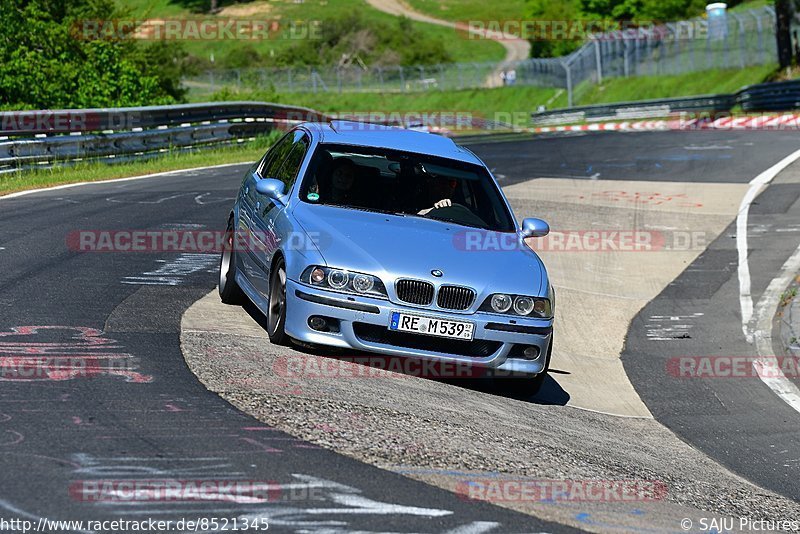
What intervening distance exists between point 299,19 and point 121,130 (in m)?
96.3

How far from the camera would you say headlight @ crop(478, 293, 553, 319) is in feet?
28.0

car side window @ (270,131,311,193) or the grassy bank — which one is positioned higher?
car side window @ (270,131,311,193)

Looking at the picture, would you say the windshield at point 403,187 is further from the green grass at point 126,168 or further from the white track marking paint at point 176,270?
the green grass at point 126,168

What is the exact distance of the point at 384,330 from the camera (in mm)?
8359

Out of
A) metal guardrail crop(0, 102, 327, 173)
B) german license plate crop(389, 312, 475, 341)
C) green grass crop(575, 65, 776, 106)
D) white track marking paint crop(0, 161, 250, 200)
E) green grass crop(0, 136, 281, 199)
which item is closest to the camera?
german license plate crop(389, 312, 475, 341)

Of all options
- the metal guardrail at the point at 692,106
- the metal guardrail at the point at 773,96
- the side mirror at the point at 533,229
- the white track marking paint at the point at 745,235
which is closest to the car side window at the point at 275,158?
the side mirror at the point at 533,229

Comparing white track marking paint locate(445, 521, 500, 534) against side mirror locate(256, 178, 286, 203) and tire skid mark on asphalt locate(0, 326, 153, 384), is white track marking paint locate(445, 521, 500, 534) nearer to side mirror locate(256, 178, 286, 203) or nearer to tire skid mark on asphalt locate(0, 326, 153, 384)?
tire skid mark on asphalt locate(0, 326, 153, 384)

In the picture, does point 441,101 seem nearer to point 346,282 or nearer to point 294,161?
point 294,161

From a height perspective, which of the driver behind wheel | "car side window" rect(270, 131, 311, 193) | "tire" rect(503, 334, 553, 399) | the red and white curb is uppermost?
"car side window" rect(270, 131, 311, 193)

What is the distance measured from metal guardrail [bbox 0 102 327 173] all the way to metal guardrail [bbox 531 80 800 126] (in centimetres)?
1669

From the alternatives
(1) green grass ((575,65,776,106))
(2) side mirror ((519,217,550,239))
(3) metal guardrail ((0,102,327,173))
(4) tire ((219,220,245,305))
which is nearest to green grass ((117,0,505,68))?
(1) green grass ((575,65,776,106))

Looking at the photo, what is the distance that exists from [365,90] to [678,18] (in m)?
23.2

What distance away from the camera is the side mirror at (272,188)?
952cm

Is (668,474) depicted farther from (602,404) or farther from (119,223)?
(119,223)
